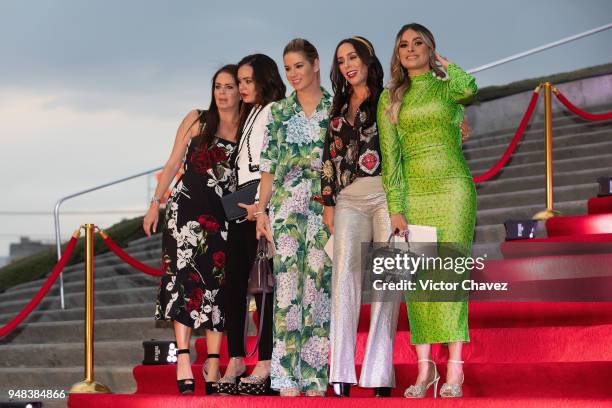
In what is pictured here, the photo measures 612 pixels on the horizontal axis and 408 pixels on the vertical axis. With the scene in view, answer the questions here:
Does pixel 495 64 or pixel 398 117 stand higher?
pixel 495 64

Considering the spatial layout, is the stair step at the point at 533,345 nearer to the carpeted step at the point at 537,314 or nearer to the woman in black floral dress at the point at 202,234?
the carpeted step at the point at 537,314

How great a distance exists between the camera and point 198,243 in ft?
19.5

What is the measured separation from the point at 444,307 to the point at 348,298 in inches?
17.5

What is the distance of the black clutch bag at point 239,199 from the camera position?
222 inches

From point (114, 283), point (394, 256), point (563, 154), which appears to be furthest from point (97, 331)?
point (563, 154)

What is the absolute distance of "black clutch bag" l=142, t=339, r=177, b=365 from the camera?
691 centimetres

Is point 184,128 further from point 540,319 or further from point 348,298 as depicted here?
point 540,319

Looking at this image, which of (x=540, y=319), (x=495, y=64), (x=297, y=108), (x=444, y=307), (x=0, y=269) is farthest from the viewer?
(x=0, y=269)

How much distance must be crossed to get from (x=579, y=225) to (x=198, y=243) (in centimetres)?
304

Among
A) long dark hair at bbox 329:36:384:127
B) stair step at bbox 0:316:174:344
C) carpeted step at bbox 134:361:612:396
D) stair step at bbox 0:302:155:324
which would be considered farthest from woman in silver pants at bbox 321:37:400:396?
stair step at bbox 0:302:155:324

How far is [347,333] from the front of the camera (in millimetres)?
4984

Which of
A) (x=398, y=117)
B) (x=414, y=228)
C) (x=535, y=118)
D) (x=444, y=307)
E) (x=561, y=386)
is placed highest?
(x=535, y=118)

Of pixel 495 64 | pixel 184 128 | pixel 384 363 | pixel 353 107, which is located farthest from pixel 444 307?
pixel 495 64

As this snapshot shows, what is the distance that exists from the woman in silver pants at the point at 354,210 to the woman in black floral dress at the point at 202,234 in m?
0.95
